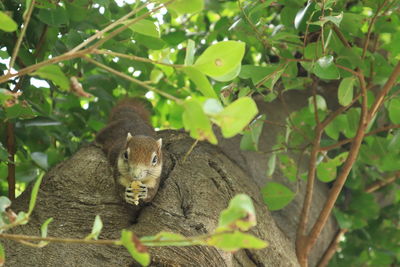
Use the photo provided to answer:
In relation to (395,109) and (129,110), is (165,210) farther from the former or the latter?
(129,110)

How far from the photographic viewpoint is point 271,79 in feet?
5.04

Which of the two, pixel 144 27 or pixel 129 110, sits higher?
pixel 144 27

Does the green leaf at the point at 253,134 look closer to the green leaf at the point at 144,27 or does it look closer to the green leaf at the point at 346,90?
the green leaf at the point at 346,90

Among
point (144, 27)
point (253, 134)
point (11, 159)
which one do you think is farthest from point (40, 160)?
point (144, 27)

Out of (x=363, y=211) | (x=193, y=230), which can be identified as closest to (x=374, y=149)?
(x=363, y=211)

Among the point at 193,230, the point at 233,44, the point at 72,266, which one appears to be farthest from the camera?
the point at 193,230

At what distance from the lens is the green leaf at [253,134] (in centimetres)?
167

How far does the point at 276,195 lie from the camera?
1.73 metres

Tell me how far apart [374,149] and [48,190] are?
106cm

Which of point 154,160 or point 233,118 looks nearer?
point 233,118

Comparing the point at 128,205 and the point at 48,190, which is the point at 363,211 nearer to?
the point at 128,205

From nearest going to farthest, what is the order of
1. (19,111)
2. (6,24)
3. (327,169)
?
(6,24)
(19,111)
(327,169)

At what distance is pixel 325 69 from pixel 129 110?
1.26 m

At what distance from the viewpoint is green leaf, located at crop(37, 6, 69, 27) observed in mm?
1442
